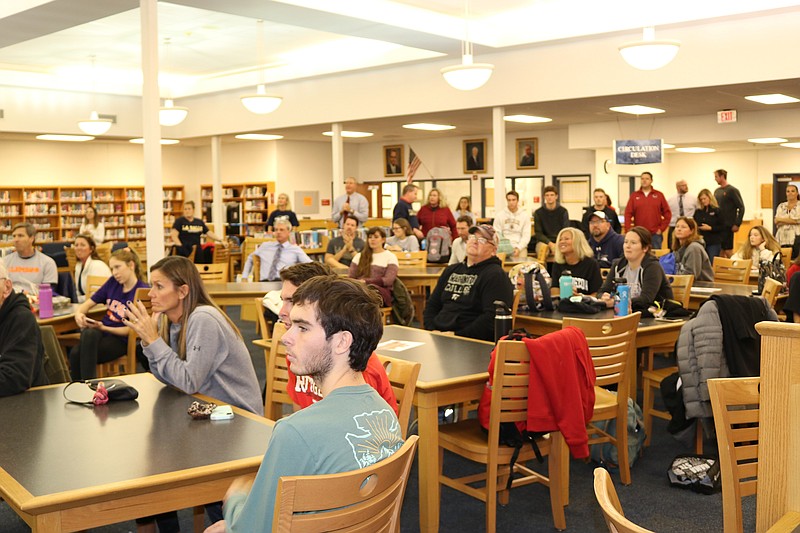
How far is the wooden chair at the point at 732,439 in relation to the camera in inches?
107

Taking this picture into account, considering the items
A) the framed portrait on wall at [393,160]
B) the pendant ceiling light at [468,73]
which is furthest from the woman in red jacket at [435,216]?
the framed portrait on wall at [393,160]

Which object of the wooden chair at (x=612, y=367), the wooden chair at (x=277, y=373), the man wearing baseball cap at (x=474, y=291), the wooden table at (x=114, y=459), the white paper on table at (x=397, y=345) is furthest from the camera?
the man wearing baseball cap at (x=474, y=291)

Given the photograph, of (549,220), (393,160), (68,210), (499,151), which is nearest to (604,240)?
(549,220)

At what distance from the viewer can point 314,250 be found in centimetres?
1293

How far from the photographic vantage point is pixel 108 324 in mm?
6250

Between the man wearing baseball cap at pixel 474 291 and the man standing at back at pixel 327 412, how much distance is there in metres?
3.33

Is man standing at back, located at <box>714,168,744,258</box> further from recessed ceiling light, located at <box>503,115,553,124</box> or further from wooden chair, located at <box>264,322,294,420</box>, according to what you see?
wooden chair, located at <box>264,322,294,420</box>

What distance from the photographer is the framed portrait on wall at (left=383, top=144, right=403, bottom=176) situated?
19.6 metres

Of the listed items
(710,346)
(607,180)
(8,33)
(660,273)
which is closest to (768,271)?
(660,273)

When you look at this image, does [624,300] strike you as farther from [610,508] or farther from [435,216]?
[435,216]

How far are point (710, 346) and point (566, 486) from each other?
1050 mm

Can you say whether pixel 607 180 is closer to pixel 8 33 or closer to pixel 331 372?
pixel 8 33

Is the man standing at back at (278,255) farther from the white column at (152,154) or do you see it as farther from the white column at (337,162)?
the white column at (337,162)

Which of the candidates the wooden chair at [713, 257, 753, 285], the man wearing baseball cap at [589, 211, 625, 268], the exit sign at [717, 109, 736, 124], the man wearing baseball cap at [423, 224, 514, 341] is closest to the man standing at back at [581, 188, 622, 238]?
the exit sign at [717, 109, 736, 124]
